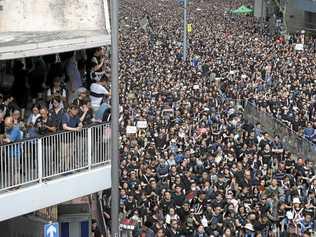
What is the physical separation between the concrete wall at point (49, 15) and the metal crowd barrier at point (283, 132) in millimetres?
10348

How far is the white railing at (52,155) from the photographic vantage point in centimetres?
1246

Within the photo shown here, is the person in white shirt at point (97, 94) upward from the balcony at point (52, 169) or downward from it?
upward

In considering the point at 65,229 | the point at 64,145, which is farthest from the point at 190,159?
the point at 64,145

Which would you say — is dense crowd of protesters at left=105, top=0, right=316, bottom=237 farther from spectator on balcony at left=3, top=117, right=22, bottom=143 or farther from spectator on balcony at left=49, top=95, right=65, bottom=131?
spectator on balcony at left=3, top=117, right=22, bottom=143

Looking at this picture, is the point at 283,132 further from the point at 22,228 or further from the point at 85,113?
the point at 85,113

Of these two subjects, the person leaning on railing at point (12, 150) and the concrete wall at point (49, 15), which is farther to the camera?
the concrete wall at point (49, 15)

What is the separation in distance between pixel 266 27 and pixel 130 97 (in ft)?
105

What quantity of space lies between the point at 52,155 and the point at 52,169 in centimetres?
22

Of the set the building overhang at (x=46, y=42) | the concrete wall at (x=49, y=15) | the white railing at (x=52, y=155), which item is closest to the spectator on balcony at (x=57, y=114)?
the white railing at (x=52, y=155)

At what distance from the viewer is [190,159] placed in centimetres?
2167

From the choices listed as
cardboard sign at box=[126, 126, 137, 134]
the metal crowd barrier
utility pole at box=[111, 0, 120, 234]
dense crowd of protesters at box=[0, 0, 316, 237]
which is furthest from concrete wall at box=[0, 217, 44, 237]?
the metal crowd barrier

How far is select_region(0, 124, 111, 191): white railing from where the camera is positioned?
12461 millimetres

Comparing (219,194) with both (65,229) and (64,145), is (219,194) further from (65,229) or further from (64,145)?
(64,145)

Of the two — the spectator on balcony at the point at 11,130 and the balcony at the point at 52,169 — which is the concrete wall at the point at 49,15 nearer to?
the balcony at the point at 52,169
